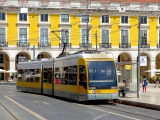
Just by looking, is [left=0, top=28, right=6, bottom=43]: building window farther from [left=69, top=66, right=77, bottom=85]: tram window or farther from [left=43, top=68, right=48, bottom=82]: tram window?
[left=69, top=66, right=77, bottom=85]: tram window

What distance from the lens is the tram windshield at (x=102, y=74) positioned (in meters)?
25.9

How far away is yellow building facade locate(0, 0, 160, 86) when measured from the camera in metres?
74.8

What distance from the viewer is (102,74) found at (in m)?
26.1

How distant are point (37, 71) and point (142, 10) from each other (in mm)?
43282

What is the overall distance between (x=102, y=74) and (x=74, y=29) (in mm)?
51334

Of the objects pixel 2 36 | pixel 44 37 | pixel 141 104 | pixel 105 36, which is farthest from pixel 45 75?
pixel 105 36

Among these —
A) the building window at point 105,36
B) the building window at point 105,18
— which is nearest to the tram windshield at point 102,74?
the building window at point 105,36

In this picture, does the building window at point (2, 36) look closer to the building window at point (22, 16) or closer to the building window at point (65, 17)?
the building window at point (22, 16)

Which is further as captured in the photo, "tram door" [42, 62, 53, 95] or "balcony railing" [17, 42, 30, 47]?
"balcony railing" [17, 42, 30, 47]

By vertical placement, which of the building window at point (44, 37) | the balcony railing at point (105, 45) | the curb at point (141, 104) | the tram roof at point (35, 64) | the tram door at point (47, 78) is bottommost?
the curb at point (141, 104)

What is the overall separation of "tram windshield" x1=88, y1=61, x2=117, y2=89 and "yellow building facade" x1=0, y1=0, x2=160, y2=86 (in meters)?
47.8

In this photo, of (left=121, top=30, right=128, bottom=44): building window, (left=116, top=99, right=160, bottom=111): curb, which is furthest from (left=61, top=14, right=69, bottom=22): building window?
(left=116, top=99, right=160, bottom=111): curb

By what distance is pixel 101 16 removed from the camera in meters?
77.6

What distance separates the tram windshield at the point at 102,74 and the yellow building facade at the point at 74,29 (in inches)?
1880
